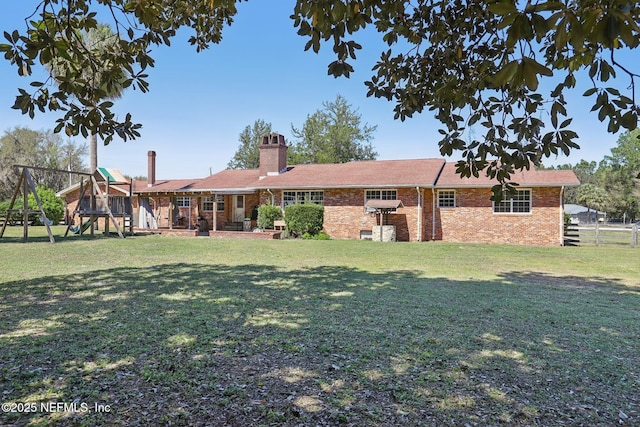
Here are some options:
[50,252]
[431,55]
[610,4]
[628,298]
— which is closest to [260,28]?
[431,55]

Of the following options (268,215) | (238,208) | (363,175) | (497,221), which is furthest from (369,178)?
(238,208)

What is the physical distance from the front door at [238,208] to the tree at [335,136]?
19051 millimetres

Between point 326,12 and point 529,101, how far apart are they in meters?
1.71

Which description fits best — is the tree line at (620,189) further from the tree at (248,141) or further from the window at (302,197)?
the window at (302,197)

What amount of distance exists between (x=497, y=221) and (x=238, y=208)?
48.5 feet

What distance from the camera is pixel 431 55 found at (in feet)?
13.1

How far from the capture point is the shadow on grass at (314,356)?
2613 mm

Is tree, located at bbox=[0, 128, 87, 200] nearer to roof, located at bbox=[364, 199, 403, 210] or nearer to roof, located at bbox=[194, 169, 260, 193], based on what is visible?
roof, located at bbox=[194, 169, 260, 193]

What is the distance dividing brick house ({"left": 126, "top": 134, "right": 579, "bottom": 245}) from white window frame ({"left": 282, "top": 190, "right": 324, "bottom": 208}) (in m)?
0.05

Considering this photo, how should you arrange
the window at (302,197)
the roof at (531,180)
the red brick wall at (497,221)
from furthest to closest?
the window at (302,197)
the red brick wall at (497,221)
the roof at (531,180)

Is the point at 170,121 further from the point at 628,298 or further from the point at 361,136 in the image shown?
the point at 361,136

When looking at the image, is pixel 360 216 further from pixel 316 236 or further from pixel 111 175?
pixel 111 175

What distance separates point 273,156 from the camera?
922 inches

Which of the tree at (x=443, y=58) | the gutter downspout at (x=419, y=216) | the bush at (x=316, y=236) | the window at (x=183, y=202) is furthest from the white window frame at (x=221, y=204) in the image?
the tree at (x=443, y=58)
